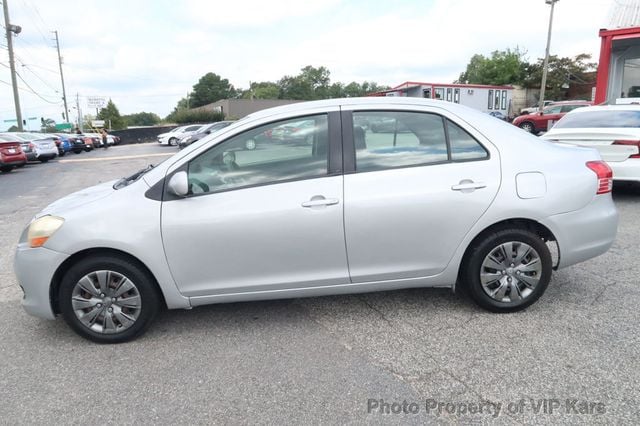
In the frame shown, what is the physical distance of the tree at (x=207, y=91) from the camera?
10319 cm

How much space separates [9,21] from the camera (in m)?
29.8

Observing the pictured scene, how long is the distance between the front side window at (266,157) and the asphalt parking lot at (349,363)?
3.72 feet

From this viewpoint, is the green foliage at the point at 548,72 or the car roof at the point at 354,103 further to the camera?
the green foliage at the point at 548,72

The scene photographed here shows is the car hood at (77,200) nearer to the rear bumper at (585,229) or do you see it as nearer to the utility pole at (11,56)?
the rear bumper at (585,229)

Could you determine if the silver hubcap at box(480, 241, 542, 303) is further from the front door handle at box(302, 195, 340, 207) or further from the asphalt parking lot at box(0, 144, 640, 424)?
the front door handle at box(302, 195, 340, 207)

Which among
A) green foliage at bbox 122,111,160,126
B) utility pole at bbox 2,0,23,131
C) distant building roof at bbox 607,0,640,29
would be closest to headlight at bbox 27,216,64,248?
distant building roof at bbox 607,0,640,29

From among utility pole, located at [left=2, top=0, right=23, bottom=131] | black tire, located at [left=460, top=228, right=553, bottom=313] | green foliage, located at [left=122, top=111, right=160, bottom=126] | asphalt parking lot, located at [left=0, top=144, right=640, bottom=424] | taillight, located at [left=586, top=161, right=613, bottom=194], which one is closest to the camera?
asphalt parking lot, located at [left=0, top=144, right=640, bottom=424]

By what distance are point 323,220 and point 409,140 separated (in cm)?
91

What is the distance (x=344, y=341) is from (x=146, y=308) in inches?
56.2

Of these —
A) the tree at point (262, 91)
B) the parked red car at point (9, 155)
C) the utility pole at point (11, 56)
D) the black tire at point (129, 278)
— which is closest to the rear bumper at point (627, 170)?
the black tire at point (129, 278)

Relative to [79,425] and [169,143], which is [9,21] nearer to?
[169,143]

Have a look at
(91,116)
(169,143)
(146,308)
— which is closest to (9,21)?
(169,143)

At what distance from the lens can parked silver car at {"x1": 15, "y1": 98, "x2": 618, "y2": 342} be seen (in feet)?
10.0

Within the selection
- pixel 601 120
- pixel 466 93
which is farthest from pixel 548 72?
pixel 601 120
